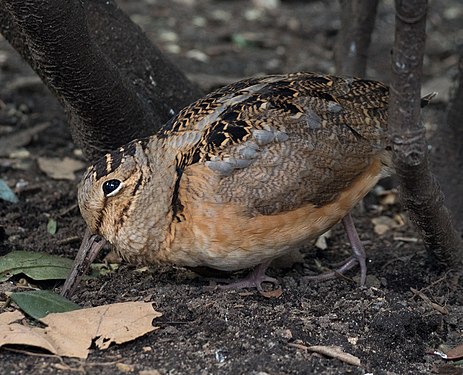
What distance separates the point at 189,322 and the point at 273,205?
828 mm

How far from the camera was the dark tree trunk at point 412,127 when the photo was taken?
4203 mm

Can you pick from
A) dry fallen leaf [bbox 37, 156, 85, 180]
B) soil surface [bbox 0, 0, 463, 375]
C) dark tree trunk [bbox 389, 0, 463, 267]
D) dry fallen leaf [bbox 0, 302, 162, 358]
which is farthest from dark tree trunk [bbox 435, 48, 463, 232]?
dry fallen leaf [bbox 0, 302, 162, 358]

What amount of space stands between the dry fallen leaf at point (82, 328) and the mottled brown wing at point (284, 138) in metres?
0.86

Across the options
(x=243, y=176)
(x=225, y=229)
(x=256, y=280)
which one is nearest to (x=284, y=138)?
(x=243, y=176)

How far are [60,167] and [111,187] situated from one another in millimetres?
2198

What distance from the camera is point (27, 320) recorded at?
4883 mm

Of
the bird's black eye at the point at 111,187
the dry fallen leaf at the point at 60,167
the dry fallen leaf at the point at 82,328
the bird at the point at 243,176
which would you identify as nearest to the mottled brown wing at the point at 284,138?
the bird at the point at 243,176

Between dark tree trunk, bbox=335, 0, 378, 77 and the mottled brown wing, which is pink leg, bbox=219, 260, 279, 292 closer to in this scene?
the mottled brown wing

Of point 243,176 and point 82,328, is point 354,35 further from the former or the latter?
point 82,328

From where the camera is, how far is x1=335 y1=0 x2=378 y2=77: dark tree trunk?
7320 millimetres

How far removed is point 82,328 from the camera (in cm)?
469

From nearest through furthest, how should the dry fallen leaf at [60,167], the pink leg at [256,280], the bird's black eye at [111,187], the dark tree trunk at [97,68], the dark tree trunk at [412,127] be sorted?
1. the dark tree trunk at [412,127]
2. the dark tree trunk at [97,68]
3. the bird's black eye at [111,187]
4. the pink leg at [256,280]
5. the dry fallen leaf at [60,167]

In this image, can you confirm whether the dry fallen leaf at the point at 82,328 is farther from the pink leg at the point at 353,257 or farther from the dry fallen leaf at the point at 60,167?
the dry fallen leaf at the point at 60,167

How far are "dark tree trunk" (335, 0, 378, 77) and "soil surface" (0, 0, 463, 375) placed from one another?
1.10 meters
